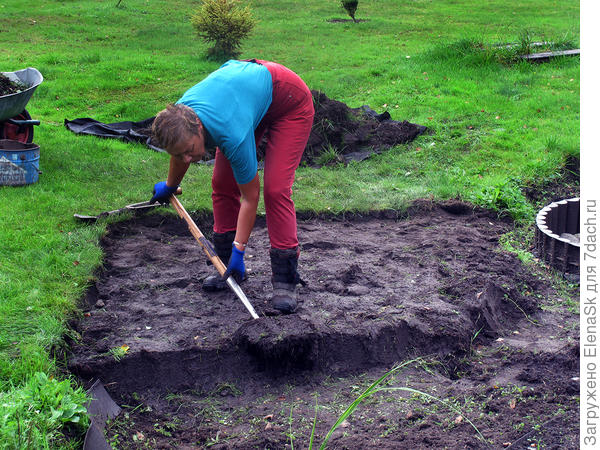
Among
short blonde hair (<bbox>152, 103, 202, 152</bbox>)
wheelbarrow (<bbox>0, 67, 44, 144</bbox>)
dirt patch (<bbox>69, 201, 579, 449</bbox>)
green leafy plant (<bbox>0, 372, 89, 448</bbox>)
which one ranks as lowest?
dirt patch (<bbox>69, 201, 579, 449</bbox>)

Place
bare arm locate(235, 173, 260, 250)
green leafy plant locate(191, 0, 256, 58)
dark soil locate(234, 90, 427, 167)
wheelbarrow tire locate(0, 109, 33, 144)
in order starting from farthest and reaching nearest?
green leafy plant locate(191, 0, 256, 58), dark soil locate(234, 90, 427, 167), wheelbarrow tire locate(0, 109, 33, 144), bare arm locate(235, 173, 260, 250)

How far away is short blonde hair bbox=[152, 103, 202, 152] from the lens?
3.02 meters

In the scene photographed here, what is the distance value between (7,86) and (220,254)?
3.59 metres

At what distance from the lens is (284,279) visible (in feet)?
13.1

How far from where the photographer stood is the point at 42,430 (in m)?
2.54

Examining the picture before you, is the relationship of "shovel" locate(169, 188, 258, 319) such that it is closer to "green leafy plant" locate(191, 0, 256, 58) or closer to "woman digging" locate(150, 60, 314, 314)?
"woman digging" locate(150, 60, 314, 314)

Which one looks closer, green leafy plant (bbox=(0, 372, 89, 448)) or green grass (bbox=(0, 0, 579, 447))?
green leafy plant (bbox=(0, 372, 89, 448))

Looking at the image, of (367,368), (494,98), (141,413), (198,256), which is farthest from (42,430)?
(494,98)

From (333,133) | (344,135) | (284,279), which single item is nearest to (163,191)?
(284,279)

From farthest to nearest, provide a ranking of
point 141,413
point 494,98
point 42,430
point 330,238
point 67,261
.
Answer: point 494,98, point 330,238, point 67,261, point 141,413, point 42,430

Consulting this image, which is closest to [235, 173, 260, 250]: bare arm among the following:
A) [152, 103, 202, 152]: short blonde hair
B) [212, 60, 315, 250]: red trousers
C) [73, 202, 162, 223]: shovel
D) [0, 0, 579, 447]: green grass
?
[212, 60, 315, 250]: red trousers

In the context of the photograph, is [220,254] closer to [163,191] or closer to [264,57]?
[163,191]

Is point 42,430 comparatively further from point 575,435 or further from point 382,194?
point 382,194

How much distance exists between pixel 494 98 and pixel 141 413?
299 inches
